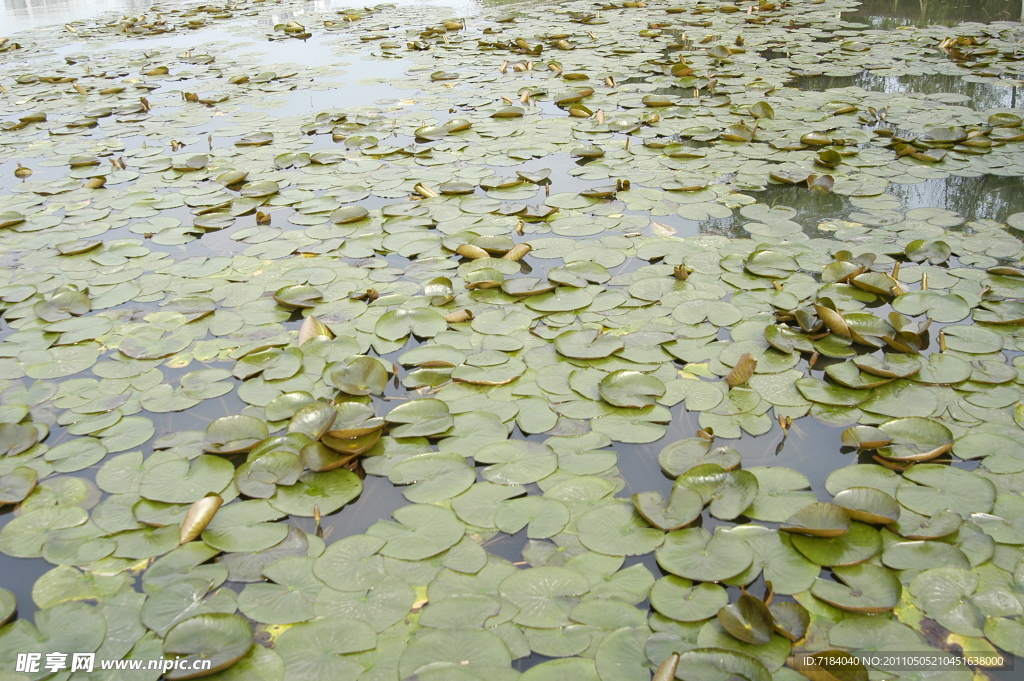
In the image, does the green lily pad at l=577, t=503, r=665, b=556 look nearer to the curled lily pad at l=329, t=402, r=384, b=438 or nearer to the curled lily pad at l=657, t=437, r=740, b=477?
the curled lily pad at l=657, t=437, r=740, b=477

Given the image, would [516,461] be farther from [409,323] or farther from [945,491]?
[945,491]

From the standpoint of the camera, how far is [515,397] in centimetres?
216

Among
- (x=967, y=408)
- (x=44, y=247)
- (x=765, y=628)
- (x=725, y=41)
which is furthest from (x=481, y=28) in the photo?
(x=765, y=628)

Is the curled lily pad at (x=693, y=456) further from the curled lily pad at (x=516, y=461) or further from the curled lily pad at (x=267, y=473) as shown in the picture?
the curled lily pad at (x=267, y=473)

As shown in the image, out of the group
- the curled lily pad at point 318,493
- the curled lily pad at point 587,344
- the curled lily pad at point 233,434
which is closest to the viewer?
the curled lily pad at point 318,493

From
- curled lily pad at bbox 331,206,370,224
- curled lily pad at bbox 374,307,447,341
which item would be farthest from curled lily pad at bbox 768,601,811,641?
curled lily pad at bbox 331,206,370,224

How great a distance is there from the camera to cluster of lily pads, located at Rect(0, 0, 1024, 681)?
1.46m

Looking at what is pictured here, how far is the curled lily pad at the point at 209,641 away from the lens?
137 cm

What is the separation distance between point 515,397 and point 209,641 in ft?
3.53

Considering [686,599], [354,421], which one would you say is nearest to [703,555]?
[686,599]

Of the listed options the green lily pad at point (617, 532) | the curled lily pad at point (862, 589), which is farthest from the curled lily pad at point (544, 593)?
the curled lily pad at point (862, 589)

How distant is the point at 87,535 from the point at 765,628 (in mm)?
1622

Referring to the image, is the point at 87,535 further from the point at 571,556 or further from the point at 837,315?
the point at 837,315

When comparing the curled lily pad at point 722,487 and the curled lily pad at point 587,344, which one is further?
the curled lily pad at point 587,344
